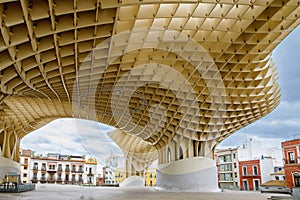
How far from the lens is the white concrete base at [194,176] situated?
121ft

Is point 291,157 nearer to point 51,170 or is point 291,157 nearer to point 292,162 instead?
point 292,162

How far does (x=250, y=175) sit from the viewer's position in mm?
63750

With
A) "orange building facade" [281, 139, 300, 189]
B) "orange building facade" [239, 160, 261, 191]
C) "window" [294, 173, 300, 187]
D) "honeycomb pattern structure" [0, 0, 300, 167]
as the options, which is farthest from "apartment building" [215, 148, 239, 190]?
"honeycomb pattern structure" [0, 0, 300, 167]

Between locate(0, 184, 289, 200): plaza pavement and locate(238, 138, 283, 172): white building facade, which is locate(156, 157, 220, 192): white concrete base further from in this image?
locate(238, 138, 283, 172): white building facade

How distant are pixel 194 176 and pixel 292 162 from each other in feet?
64.2

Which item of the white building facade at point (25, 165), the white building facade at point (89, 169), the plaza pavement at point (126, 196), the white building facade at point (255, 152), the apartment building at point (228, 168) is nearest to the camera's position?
the plaza pavement at point (126, 196)

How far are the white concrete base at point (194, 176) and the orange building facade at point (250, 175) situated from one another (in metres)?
26.7

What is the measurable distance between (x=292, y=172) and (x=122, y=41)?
3912 centimetres

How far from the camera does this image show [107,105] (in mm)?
37844

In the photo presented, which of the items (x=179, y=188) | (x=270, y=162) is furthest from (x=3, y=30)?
(x=270, y=162)

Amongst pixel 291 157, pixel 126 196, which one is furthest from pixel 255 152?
pixel 126 196

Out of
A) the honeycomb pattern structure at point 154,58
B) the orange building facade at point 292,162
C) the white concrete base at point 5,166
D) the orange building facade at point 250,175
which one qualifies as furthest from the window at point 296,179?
the white concrete base at point 5,166

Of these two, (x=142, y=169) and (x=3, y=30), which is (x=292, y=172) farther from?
(x=3, y=30)

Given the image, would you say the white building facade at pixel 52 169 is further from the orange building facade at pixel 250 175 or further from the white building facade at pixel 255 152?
the orange building facade at pixel 250 175
